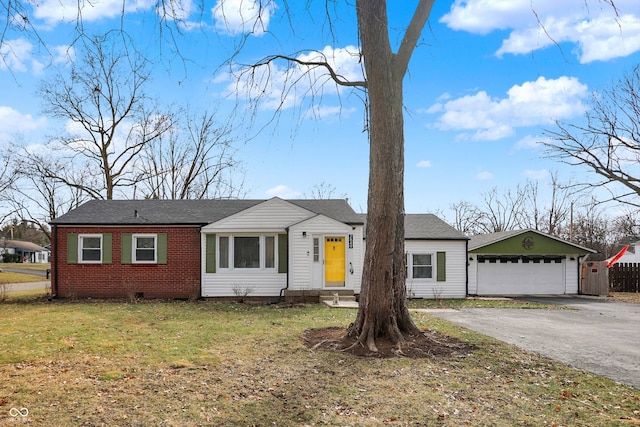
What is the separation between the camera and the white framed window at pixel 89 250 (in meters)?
17.5

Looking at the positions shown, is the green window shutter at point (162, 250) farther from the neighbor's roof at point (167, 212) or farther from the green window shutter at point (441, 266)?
the green window shutter at point (441, 266)

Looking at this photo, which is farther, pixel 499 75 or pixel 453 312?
pixel 499 75

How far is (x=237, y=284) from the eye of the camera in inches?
678

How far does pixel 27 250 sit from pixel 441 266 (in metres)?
80.0

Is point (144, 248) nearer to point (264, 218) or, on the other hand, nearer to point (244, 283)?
point (244, 283)

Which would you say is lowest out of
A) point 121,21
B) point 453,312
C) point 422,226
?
point 453,312

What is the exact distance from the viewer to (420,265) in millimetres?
19375

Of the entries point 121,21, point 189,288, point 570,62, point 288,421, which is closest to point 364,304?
point 288,421

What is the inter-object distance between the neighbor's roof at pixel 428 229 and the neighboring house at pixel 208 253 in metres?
2.96

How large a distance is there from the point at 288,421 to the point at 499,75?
14.2 meters

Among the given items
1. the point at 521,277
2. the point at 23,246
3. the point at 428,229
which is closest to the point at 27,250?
the point at 23,246

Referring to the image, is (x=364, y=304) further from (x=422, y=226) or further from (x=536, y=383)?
(x=422, y=226)

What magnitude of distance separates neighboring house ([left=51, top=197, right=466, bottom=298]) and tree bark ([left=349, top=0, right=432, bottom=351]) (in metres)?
8.24

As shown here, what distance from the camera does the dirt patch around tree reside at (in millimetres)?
7750
